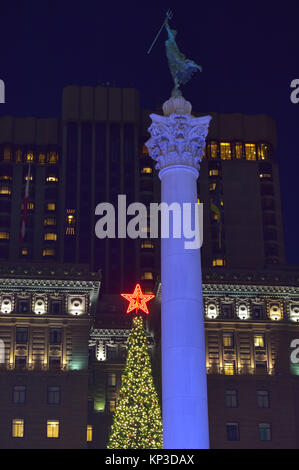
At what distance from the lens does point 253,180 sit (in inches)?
7092

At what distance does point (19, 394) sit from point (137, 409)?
24.1 m

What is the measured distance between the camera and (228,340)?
10812 centimetres

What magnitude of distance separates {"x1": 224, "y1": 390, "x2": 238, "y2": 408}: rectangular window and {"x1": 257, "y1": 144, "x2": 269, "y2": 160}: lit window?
8740cm

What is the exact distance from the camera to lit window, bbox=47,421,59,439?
99.7 m

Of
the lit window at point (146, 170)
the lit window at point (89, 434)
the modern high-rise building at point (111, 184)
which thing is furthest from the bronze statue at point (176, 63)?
the lit window at point (146, 170)

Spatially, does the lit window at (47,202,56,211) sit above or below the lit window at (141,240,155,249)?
above

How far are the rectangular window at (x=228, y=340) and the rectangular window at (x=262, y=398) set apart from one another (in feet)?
22.7

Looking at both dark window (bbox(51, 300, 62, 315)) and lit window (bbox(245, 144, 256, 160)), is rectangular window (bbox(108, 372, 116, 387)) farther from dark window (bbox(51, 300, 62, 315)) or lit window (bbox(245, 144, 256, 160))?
lit window (bbox(245, 144, 256, 160))

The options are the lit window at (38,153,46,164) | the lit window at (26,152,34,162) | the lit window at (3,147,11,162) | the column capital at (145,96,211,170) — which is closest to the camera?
the column capital at (145,96,211,170)

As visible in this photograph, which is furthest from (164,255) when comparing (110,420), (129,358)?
(110,420)

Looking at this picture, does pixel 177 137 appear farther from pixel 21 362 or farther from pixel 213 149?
pixel 213 149

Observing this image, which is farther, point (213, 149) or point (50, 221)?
point (213, 149)

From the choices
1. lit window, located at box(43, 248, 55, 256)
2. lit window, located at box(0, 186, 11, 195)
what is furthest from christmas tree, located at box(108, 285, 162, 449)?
lit window, located at box(0, 186, 11, 195)

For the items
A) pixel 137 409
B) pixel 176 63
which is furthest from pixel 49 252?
pixel 176 63
